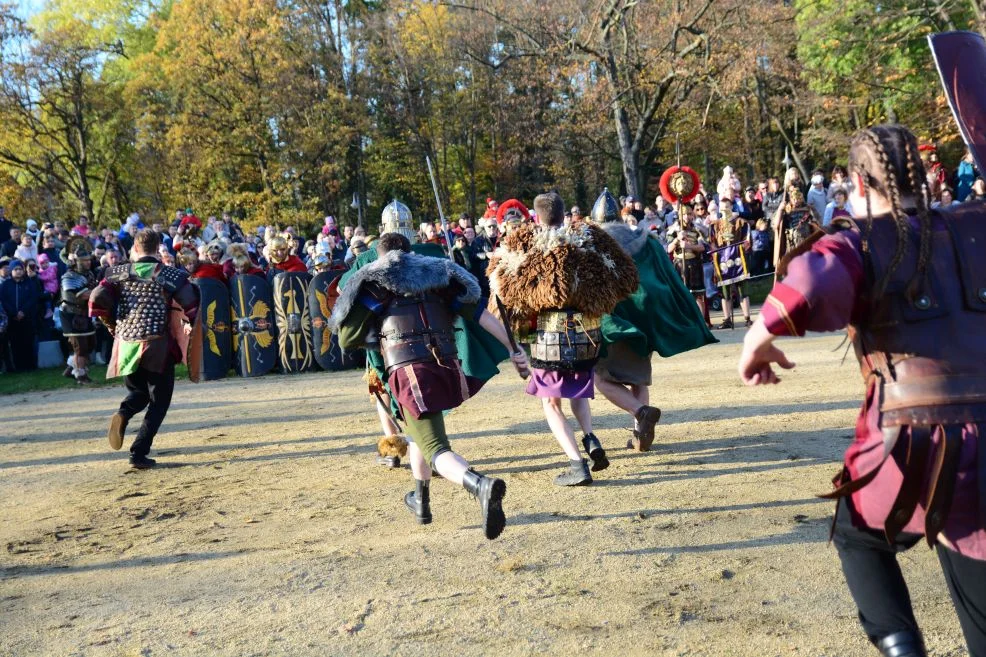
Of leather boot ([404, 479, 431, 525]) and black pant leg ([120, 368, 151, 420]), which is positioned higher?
black pant leg ([120, 368, 151, 420])

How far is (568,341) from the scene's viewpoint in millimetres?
5656

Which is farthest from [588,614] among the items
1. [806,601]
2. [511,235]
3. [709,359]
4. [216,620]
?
[709,359]

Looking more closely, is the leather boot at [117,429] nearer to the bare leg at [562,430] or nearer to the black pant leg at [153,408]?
the black pant leg at [153,408]

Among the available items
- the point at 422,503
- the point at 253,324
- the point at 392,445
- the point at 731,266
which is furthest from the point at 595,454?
the point at 731,266

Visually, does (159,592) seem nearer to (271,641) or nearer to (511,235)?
(271,641)

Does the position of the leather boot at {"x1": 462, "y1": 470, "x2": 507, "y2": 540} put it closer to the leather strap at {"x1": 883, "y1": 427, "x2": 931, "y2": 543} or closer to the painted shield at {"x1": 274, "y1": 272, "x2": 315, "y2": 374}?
the leather strap at {"x1": 883, "y1": 427, "x2": 931, "y2": 543}

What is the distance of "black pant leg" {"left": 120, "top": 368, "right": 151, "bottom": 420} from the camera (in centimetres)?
704

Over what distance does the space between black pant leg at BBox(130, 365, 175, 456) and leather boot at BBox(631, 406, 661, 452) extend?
337cm

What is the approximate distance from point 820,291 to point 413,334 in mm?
2676

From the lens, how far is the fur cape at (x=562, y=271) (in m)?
5.51

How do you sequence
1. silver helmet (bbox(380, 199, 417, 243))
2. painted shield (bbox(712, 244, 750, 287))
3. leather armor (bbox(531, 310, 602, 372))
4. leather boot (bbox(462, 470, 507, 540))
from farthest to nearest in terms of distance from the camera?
painted shield (bbox(712, 244, 750, 287)) < silver helmet (bbox(380, 199, 417, 243)) < leather armor (bbox(531, 310, 602, 372)) < leather boot (bbox(462, 470, 507, 540))

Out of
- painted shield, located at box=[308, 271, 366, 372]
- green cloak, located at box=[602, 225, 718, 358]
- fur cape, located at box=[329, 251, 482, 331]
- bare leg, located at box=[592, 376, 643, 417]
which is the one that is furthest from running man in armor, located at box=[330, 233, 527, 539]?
painted shield, located at box=[308, 271, 366, 372]

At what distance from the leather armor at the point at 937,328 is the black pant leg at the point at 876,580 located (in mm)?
335

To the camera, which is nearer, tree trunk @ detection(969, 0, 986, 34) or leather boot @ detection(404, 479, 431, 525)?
leather boot @ detection(404, 479, 431, 525)
